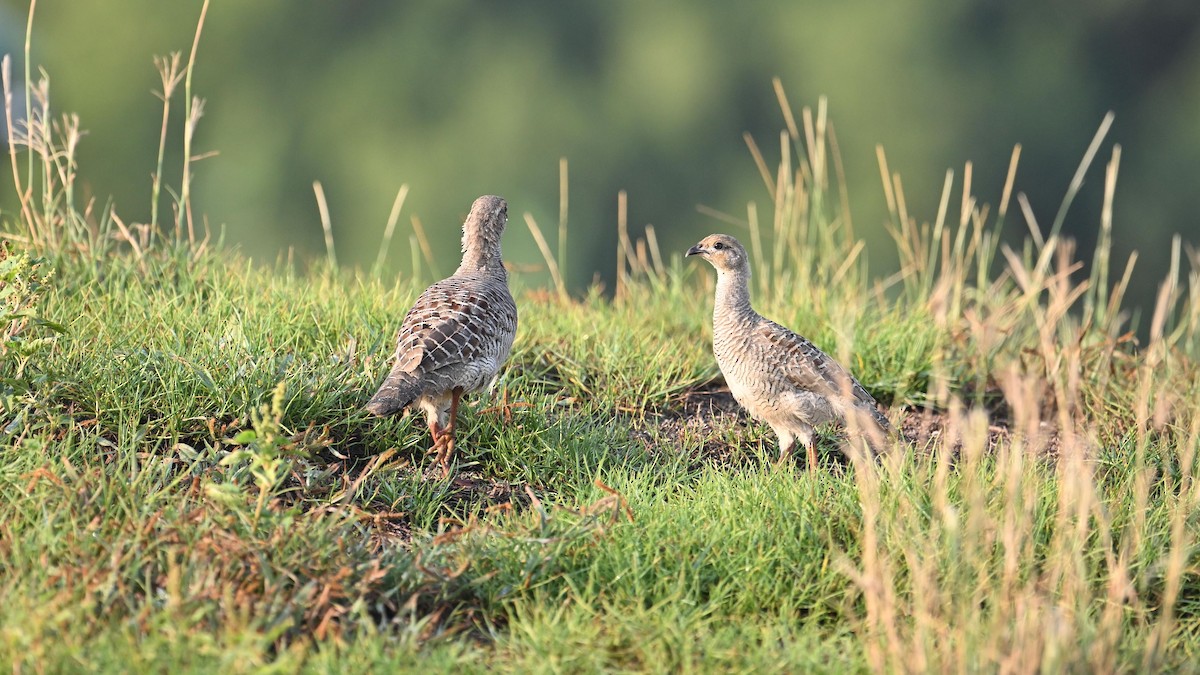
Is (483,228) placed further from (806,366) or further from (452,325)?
(806,366)

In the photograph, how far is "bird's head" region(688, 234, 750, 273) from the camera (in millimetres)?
5797

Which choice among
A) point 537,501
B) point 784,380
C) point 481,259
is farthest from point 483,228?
point 537,501

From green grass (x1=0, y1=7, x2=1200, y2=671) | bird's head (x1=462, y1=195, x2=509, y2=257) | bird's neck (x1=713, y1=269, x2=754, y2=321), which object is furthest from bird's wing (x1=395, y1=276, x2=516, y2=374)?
bird's neck (x1=713, y1=269, x2=754, y2=321)

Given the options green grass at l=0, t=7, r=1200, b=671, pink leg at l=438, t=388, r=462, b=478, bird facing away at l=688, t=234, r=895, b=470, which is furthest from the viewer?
bird facing away at l=688, t=234, r=895, b=470

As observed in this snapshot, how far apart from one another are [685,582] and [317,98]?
2291 centimetres

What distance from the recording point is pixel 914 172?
21375 millimetres

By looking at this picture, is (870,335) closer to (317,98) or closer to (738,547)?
(738,547)

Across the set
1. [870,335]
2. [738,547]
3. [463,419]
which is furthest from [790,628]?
[870,335]

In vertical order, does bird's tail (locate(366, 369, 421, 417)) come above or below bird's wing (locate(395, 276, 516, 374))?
below

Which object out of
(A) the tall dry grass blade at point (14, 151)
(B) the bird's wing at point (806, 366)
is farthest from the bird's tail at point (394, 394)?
(A) the tall dry grass blade at point (14, 151)

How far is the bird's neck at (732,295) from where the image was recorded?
5707mm

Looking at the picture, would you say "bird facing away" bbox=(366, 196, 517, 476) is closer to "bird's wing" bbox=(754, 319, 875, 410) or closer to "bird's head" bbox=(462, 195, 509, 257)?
"bird's head" bbox=(462, 195, 509, 257)

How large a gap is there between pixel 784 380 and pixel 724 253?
2.50 feet

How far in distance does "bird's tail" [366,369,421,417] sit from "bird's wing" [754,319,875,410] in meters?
1.57
